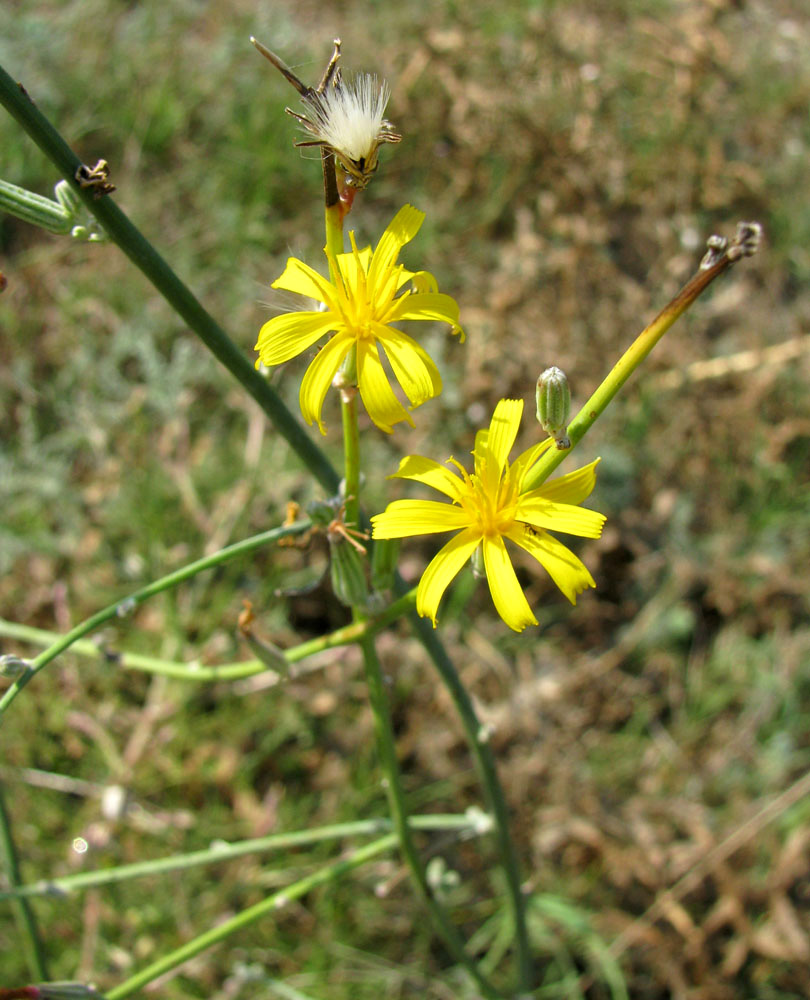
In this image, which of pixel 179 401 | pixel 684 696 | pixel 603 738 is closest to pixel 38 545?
pixel 179 401

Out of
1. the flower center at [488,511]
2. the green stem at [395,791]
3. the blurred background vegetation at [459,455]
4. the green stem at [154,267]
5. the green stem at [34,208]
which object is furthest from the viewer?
the blurred background vegetation at [459,455]

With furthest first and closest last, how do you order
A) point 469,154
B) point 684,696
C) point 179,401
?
point 469,154 → point 179,401 → point 684,696

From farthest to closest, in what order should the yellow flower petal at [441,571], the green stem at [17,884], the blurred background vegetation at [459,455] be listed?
the blurred background vegetation at [459,455] < the green stem at [17,884] < the yellow flower petal at [441,571]

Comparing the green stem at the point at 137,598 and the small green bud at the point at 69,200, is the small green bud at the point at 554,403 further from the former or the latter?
the small green bud at the point at 69,200

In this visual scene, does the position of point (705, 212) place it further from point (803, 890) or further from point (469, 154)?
point (803, 890)

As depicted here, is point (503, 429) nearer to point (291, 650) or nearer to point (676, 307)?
point (676, 307)

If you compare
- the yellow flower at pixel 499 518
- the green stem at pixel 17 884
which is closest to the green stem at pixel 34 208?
the yellow flower at pixel 499 518

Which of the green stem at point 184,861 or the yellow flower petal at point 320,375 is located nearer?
the yellow flower petal at point 320,375

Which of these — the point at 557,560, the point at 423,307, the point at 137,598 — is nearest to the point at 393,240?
the point at 423,307
